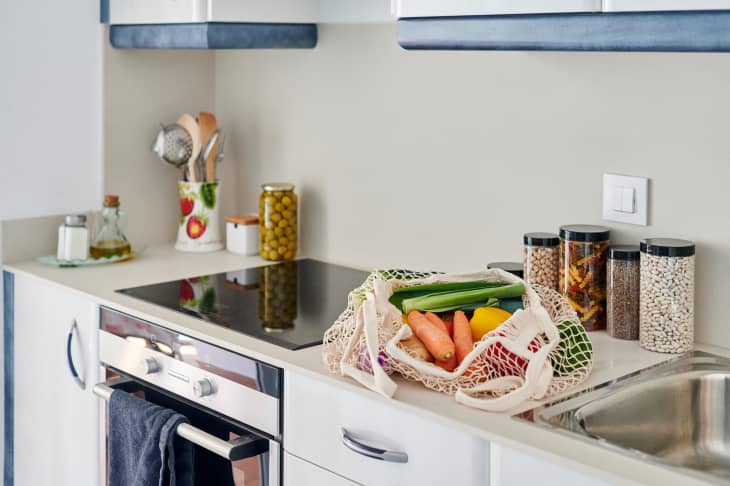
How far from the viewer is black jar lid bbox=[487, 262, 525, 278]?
6.68 ft

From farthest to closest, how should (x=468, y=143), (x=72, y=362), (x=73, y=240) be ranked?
(x=73, y=240) < (x=72, y=362) < (x=468, y=143)

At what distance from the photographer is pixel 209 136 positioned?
273cm

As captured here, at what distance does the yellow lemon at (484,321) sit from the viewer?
1.69 metres

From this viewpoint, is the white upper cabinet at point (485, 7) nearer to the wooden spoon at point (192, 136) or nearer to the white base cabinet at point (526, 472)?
the white base cabinet at point (526, 472)

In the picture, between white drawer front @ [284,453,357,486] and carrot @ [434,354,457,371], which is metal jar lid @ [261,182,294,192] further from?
carrot @ [434,354,457,371]

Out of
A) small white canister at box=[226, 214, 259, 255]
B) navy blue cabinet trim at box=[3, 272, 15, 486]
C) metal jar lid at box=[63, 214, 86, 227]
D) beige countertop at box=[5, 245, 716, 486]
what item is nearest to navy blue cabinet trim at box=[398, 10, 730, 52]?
beige countertop at box=[5, 245, 716, 486]

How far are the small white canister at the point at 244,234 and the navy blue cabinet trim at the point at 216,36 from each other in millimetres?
474

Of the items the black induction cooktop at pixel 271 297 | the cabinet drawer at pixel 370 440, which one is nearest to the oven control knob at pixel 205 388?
the black induction cooktop at pixel 271 297

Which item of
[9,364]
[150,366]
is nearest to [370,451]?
[150,366]

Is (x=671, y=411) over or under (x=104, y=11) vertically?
under

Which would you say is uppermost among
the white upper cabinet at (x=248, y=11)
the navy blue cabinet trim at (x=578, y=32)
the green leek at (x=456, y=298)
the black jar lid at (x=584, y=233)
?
the white upper cabinet at (x=248, y=11)

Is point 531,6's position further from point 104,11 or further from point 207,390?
point 104,11

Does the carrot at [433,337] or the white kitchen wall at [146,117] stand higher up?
the white kitchen wall at [146,117]

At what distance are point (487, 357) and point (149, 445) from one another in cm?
74
